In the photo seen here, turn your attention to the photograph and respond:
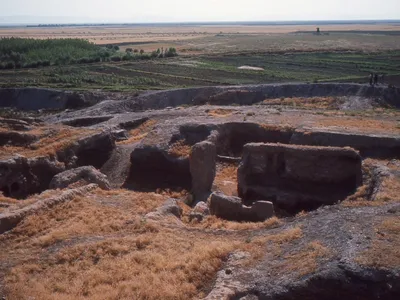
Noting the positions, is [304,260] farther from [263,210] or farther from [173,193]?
Answer: [173,193]

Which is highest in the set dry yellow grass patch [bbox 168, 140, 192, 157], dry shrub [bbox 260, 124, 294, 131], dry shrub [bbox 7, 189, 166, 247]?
dry shrub [bbox 260, 124, 294, 131]

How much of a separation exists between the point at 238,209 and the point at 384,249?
7498mm

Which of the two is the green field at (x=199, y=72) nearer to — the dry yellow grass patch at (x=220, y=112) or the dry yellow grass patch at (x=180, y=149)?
the dry yellow grass patch at (x=220, y=112)

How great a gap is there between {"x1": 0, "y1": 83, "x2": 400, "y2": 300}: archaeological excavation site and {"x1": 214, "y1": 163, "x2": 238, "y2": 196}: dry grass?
11cm

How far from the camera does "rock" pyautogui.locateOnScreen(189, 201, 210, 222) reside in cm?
1841

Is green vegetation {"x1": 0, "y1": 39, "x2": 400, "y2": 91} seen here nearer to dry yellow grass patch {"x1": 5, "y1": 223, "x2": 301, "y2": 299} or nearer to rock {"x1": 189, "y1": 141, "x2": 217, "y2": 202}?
rock {"x1": 189, "y1": 141, "x2": 217, "y2": 202}

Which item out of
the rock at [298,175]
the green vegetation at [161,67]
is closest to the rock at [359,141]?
the rock at [298,175]

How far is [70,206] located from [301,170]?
11.7m

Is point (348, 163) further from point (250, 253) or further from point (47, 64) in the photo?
point (47, 64)

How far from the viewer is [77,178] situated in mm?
20891

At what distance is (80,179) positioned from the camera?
20891mm

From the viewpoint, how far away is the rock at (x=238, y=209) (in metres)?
18.1

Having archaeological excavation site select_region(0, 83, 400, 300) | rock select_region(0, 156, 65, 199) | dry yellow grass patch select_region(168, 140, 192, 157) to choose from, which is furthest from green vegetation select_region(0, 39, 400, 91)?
rock select_region(0, 156, 65, 199)

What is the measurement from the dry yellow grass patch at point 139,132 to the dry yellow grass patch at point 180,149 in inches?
170
